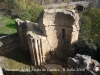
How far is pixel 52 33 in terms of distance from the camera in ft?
71.8

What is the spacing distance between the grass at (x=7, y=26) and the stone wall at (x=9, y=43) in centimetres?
845

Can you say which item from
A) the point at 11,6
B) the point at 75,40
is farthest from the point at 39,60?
the point at 11,6

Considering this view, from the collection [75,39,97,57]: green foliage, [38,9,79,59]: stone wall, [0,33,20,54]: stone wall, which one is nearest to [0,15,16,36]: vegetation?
[0,33,20,54]: stone wall

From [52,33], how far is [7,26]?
1868 cm

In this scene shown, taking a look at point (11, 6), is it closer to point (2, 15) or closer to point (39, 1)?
point (2, 15)

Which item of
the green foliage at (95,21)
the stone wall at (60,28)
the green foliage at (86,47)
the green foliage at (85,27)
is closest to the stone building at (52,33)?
the stone wall at (60,28)

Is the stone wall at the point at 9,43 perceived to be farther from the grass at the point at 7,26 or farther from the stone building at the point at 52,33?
the grass at the point at 7,26

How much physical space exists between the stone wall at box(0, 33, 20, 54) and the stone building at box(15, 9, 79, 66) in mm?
4131

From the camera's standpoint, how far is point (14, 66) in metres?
22.5

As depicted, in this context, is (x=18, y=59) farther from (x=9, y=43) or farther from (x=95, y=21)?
(x=95, y=21)

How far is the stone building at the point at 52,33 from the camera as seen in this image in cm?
2030

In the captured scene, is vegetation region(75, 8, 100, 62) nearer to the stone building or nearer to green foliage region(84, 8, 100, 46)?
green foliage region(84, 8, 100, 46)

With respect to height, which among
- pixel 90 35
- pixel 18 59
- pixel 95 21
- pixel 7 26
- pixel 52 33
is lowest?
A: pixel 18 59

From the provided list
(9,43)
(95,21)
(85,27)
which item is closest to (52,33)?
(85,27)
